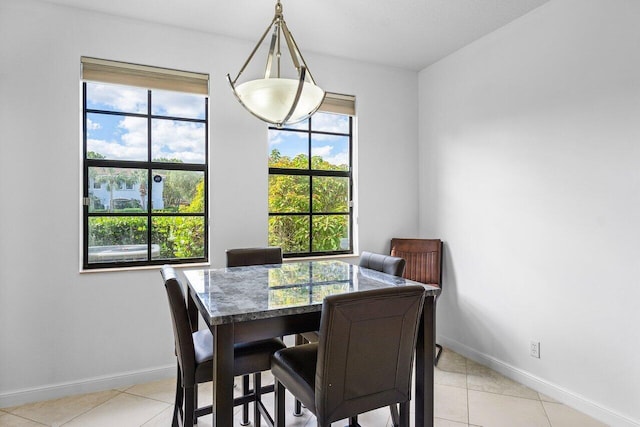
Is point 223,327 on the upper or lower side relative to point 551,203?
lower

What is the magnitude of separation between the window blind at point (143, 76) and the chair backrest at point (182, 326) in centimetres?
177

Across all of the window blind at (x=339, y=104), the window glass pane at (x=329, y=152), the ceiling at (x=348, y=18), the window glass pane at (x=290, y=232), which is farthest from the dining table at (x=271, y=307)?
the ceiling at (x=348, y=18)

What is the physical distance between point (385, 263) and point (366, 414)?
3.20 feet

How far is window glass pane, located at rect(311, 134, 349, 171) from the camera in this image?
3.56 metres

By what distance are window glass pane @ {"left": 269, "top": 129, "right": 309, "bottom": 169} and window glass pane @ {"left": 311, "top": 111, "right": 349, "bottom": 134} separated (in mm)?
158

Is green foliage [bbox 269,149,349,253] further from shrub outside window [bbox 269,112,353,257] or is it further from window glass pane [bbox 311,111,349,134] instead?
window glass pane [bbox 311,111,349,134]

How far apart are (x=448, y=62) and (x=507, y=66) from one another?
0.68m

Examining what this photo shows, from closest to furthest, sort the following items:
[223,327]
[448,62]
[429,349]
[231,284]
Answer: [223,327] < [429,349] < [231,284] < [448,62]

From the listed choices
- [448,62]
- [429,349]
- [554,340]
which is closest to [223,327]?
[429,349]

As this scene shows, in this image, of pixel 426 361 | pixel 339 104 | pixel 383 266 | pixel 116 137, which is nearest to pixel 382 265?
pixel 383 266

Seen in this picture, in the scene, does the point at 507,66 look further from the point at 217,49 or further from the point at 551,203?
the point at 217,49

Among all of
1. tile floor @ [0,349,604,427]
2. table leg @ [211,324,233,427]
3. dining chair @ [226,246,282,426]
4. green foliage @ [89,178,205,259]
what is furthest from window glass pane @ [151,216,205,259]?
table leg @ [211,324,233,427]

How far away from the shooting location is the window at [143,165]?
2773 mm

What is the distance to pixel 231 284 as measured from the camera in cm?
197
